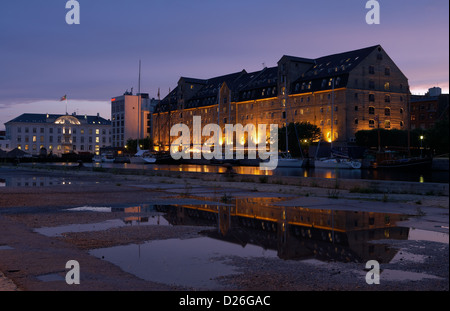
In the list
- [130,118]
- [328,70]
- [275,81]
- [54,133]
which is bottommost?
[54,133]

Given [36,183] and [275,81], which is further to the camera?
[275,81]

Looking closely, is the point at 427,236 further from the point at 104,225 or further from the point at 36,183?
the point at 36,183

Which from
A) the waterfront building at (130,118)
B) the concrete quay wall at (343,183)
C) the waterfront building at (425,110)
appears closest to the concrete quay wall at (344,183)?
the concrete quay wall at (343,183)

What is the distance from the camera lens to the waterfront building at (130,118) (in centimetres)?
19362

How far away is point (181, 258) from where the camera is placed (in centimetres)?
936

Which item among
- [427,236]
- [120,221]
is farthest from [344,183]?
[120,221]

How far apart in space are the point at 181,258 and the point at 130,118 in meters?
189

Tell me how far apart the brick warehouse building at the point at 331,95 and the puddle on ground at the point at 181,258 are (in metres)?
83.6

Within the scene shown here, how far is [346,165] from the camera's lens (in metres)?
84.6

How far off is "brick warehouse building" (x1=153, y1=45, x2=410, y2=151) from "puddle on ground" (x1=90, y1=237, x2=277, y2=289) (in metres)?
83.6

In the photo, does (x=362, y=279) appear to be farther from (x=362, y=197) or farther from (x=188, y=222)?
(x=362, y=197)

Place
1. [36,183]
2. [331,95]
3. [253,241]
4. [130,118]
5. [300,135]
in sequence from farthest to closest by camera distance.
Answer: [130,118], [331,95], [300,135], [36,183], [253,241]

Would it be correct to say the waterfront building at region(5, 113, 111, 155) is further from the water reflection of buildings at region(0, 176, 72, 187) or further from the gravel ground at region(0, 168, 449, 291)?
the gravel ground at region(0, 168, 449, 291)

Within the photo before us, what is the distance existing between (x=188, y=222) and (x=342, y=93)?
93571mm
